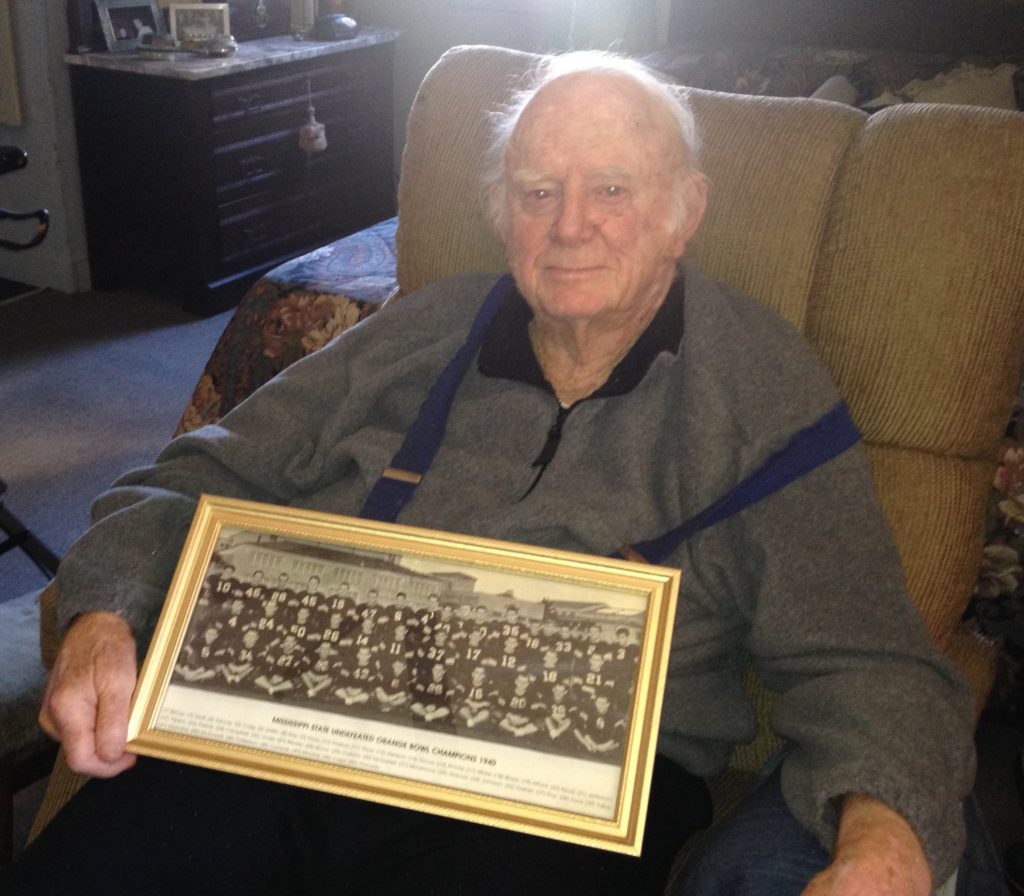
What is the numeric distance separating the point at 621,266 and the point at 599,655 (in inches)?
17.2

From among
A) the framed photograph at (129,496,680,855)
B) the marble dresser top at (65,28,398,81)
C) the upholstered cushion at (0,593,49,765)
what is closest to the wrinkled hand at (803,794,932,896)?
the framed photograph at (129,496,680,855)

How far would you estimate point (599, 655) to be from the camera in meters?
0.92

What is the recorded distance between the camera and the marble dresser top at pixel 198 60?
3186 mm

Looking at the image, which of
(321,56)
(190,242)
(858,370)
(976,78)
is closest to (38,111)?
(190,242)

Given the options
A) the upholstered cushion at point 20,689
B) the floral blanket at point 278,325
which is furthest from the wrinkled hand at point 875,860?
the floral blanket at point 278,325

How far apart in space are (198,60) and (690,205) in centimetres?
260

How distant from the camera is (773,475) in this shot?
1.04 metres

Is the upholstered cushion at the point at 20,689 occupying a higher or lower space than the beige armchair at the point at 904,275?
lower

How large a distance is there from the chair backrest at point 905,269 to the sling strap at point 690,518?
5.9 inches

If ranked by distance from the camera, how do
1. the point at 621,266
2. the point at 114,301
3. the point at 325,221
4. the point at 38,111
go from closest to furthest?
the point at 621,266, the point at 38,111, the point at 114,301, the point at 325,221

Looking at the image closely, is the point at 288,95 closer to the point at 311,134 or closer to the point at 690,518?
the point at 311,134

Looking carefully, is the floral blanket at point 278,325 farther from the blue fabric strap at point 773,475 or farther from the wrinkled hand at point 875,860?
the wrinkled hand at point 875,860

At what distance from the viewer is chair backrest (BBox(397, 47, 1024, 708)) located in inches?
45.9

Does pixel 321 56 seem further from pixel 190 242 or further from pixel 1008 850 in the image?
pixel 1008 850
